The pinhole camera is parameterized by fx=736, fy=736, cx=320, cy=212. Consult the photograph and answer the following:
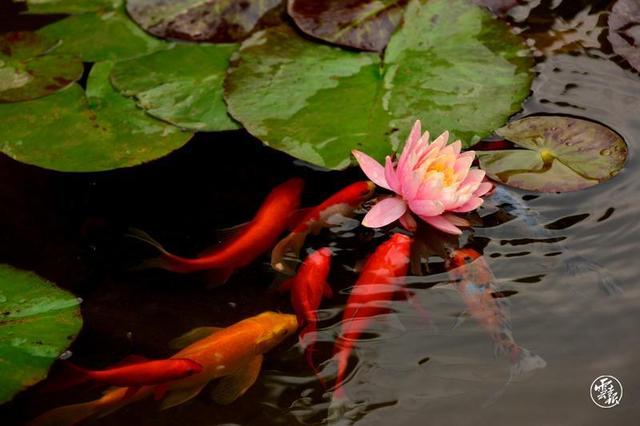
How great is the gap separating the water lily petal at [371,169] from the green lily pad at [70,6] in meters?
1.31

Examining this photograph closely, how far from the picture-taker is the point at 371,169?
206 centimetres

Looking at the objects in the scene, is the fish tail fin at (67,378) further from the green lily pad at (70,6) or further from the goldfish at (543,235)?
the green lily pad at (70,6)

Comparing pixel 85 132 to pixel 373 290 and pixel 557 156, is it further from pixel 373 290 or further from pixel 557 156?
pixel 557 156

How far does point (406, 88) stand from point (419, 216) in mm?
458

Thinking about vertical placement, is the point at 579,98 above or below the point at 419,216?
above

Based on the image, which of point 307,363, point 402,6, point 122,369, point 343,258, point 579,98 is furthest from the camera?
point 402,6

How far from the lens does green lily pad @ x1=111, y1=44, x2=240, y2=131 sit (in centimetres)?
232

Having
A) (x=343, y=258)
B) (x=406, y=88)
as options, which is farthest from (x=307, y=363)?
(x=406, y=88)

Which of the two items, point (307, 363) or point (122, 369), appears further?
point (307, 363)

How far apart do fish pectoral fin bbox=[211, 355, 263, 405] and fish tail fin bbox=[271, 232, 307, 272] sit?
326mm

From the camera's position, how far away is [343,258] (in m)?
2.02

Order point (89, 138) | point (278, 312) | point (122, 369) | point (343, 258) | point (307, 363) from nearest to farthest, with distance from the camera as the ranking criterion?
point (122, 369)
point (307, 363)
point (278, 312)
point (343, 258)
point (89, 138)

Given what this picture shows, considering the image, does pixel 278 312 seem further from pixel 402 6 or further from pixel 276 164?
pixel 402 6

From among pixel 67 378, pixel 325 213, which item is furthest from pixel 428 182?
pixel 67 378
